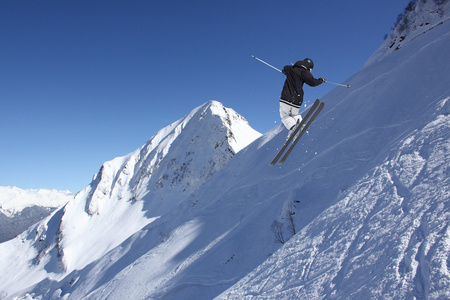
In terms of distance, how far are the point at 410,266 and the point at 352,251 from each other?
0.78 m

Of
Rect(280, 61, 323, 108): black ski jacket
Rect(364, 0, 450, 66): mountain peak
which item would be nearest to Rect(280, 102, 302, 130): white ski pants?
Rect(280, 61, 323, 108): black ski jacket

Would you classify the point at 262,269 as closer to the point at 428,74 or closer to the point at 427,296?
the point at 427,296

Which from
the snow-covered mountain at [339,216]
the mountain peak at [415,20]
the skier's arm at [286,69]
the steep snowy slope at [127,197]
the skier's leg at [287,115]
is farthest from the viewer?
the steep snowy slope at [127,197]

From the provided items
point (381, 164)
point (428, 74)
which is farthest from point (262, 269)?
point (428, 74)

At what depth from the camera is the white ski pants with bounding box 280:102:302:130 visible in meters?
8.24

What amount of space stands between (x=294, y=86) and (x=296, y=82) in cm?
14

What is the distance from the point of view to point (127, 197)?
200ft

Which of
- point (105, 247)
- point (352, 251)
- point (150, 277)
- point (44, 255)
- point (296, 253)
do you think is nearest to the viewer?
point (352, 251)

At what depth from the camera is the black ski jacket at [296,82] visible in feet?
24.1

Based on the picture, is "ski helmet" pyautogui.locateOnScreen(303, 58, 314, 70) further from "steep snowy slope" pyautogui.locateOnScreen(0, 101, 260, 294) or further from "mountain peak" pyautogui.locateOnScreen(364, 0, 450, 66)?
"steep snowy slope" pyautogui.locateOnScreen(0, 101, 260, 294)

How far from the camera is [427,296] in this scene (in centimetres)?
223

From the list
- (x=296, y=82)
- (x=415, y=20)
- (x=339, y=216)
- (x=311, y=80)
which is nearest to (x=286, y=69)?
(x=296, y=82)

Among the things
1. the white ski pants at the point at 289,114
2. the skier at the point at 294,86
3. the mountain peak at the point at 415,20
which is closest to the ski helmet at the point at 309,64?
the skier at the point at 294,86

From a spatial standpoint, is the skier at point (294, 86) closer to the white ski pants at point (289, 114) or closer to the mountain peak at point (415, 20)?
the white ski pants at point (289, 114)
